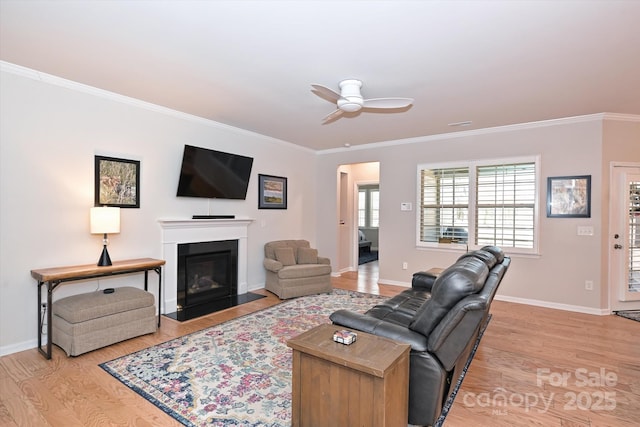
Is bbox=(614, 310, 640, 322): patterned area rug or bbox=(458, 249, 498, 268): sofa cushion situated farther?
bbox=(614, 310, 640, 322): patterned area rug

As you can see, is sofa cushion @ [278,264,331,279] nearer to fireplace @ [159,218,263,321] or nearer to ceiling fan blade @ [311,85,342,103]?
fireplace @ [159,218,263,321]

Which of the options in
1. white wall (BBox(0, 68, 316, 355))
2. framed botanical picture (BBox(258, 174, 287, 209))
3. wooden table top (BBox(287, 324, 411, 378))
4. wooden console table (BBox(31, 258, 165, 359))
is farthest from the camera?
framed botanical picture (BBox(258, 174, 287, 209))

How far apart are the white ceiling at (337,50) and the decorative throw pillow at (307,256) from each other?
2.44 metres

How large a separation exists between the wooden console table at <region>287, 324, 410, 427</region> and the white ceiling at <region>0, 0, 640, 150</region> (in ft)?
6.75

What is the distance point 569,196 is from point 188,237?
17.2 feet

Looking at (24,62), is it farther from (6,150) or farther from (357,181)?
(357,181)

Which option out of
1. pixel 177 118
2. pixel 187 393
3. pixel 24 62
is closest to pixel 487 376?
pixel 187 393

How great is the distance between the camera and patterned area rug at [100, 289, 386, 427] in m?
2.20

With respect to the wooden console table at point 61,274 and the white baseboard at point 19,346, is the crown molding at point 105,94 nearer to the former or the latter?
the wooden console table at point 61,274

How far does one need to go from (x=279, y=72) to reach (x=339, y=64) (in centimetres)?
57

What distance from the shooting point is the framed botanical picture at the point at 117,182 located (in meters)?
3.61

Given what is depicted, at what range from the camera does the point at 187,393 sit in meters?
2.40

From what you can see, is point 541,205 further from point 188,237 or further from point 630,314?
point 188,237

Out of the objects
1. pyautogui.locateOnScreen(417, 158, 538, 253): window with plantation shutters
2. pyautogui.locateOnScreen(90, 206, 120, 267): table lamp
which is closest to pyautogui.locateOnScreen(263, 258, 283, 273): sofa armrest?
pyautogui.locateOnScreen(90, 206, 120, 267): table lamp
